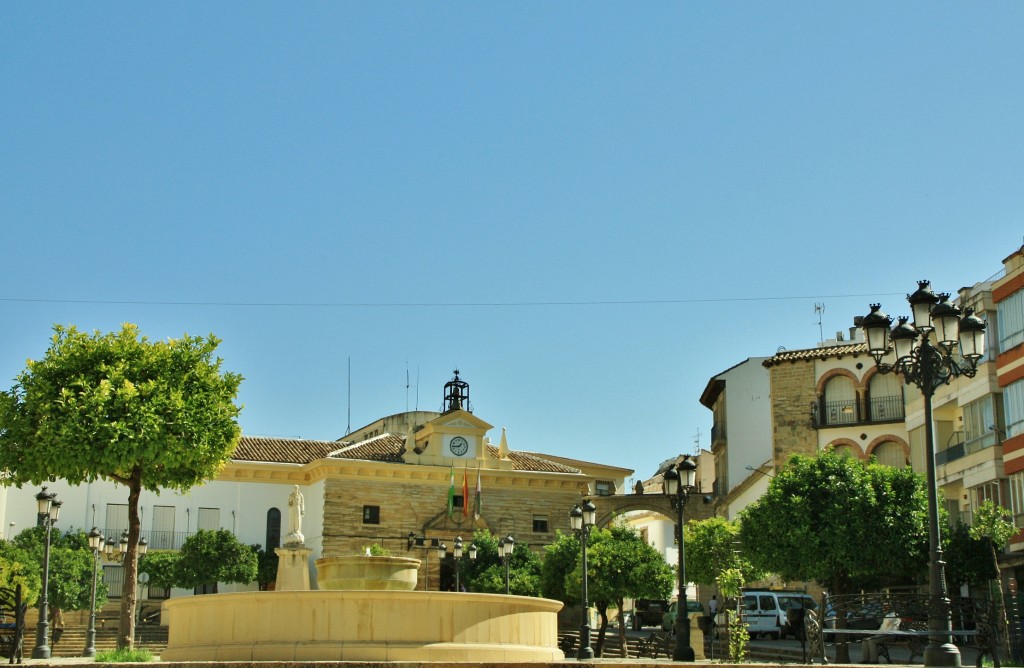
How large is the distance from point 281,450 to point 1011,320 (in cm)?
3337

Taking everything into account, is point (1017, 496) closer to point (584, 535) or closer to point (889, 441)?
point (584, 535)

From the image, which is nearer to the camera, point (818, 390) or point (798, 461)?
point (798, 461)

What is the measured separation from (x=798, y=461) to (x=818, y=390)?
1473 cm

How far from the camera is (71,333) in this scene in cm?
2672

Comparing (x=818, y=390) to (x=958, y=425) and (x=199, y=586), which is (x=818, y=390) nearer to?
(x=958, y=425)

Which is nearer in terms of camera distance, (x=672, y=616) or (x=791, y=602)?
(x=791, y=602)

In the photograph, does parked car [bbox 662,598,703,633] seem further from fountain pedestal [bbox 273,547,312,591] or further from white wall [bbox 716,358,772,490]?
fountain pedestal [bbox 273,547,312,591]

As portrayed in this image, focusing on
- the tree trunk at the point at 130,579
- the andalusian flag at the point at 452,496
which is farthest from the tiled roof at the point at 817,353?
the tree trunk at the point at 130,579

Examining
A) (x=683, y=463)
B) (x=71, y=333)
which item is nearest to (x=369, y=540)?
(x=71, y=333)

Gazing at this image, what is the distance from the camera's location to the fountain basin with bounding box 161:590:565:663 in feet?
52.2

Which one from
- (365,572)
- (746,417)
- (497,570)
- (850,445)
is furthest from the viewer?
(746,417)

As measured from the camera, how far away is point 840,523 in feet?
104

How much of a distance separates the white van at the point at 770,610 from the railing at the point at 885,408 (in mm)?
10485

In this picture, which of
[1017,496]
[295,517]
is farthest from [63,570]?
[1017,496]
